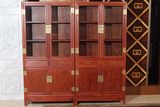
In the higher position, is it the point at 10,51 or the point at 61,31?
the point at 61,31

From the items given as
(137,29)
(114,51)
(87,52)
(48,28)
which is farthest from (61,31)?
(137,29)

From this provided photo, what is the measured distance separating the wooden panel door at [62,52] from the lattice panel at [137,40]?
1.11 metres

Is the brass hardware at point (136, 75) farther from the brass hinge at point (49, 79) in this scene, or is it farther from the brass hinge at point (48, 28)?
the brass hinge at point (48, 28)

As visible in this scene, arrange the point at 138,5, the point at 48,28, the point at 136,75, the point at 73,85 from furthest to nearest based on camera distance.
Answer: the point at 136,75
the point at 138,5
the point at 73,85
the point at 48,28

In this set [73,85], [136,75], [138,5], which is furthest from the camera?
[136,75]

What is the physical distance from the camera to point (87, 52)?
12.1 feet

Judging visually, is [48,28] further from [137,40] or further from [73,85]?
[137,40]

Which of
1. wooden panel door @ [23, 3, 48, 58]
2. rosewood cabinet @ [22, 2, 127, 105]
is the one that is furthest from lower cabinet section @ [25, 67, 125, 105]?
wooden panel door @ [23, 3, 48, 58]

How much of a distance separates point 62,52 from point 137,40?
1.37m

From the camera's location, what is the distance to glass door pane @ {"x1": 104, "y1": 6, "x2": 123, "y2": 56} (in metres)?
3.67

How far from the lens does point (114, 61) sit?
3.66 metres

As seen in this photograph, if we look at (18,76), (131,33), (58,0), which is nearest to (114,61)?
(131,33)

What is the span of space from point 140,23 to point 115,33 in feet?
2.10

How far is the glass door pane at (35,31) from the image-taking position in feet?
11.8
